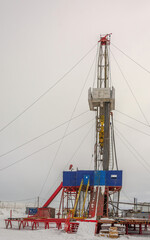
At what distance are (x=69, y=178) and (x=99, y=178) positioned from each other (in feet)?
10.8

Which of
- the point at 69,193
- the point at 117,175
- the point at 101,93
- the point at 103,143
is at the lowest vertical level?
the point at 69,193

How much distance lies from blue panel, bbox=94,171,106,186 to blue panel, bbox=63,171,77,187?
2374 millimetres

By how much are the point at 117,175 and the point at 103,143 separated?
4.84m

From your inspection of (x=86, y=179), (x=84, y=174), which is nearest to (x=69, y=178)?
(x=84, y=174)

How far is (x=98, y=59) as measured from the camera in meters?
37.6

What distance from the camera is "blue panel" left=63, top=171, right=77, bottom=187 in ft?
103

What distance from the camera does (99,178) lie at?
30.2 m

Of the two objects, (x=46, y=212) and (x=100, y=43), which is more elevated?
(x=100, y=43)

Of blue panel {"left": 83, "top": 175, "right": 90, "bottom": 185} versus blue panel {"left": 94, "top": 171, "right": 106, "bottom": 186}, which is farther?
blue panel {"left": 83, "top": 175, "right": 90, "bottom": 185}

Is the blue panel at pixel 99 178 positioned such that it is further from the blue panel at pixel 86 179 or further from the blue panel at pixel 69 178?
the blue panel at pixel 69 178

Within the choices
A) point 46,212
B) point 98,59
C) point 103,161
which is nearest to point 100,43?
point 98,59

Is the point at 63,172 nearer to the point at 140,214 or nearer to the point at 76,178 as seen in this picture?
the point at 76,178

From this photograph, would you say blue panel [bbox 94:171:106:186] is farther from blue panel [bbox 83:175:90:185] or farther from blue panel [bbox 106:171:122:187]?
blue panel [bbox 83:175:90:185]

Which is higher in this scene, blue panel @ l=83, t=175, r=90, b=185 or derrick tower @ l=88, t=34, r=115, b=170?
derrick tower @ l=88, t=34, r=115, b=170
